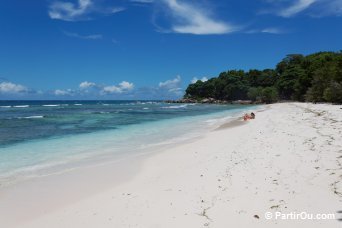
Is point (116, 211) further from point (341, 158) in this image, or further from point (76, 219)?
point (341, 158)

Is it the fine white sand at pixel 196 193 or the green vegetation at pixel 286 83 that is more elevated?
the green vegetation at pixel 286 83

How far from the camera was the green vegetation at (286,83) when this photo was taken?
50.4 m

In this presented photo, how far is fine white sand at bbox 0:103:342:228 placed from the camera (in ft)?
19.4

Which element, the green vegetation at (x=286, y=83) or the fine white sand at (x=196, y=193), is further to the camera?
the green vegetation at (x=286, y=83)

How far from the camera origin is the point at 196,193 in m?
7.31

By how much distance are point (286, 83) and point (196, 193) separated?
84.9m

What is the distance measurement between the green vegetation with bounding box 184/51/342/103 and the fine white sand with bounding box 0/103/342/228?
1529 inches

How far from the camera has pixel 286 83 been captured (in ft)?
281

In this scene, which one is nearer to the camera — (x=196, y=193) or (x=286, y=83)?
(x=196, y=193)

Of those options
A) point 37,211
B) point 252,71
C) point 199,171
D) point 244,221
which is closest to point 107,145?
point 199,171

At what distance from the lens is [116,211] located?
258 inches

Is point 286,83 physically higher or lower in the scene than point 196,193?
higher

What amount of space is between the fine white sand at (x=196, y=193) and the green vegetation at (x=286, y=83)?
38842 millimetres

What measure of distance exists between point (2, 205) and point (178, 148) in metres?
8.41
